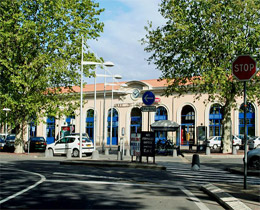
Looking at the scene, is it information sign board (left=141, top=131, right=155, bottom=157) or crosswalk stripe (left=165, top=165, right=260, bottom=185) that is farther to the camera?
information sign board (left=141, top=131, right=155, bottom=157)

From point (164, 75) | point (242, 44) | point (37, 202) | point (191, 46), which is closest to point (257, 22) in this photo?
point (242, 44)

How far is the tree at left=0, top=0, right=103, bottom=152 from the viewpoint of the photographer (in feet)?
90.8

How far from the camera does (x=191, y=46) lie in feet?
90.7

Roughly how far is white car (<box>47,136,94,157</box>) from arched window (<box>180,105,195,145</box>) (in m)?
22.6

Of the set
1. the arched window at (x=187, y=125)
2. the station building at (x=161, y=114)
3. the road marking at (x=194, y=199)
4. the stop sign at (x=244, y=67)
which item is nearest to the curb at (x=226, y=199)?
the road marking at (x=194, y=199)

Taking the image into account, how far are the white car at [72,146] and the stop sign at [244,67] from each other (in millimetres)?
18473

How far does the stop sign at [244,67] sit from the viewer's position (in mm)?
9414

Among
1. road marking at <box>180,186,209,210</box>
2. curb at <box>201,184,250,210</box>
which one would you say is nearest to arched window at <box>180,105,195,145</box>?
road marking at <box>180,186,209,210</box>

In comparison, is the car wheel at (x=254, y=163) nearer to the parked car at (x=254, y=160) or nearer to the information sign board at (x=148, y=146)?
the parked car at (x=254, y=160)

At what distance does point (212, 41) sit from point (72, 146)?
13.6 meters

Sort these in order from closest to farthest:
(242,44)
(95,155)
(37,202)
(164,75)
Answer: (37,202), (95,155), (242,44), (164,75)

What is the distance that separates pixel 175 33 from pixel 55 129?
3533 cm

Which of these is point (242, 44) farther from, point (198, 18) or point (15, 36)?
point (15, 36)

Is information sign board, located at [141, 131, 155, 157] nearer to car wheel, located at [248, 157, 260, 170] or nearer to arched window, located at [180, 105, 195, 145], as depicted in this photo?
car wheel, located at [248, 157, 260, 170]
